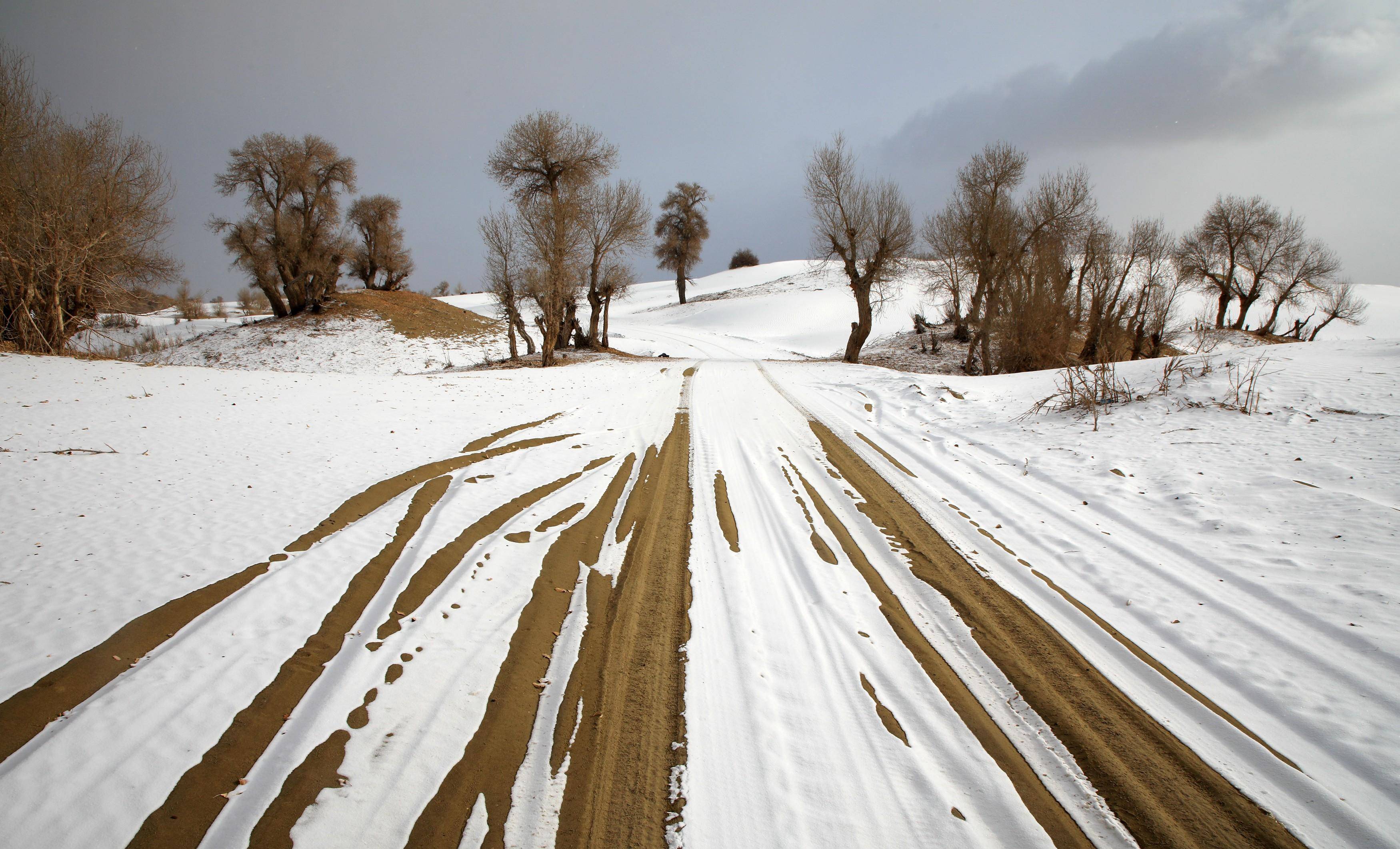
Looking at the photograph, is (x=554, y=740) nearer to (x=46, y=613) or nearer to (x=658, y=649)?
(x=658, y=649)

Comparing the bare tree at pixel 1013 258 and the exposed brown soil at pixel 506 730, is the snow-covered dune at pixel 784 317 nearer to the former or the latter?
the bare tree at pixel 1013 258

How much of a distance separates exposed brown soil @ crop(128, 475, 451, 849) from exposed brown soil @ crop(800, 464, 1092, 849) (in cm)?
312

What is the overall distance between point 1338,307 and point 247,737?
48.6 meters

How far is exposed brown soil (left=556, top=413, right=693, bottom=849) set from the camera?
2.05 meters

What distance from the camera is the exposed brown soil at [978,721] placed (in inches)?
81.6

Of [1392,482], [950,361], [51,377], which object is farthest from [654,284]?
[1392,482]

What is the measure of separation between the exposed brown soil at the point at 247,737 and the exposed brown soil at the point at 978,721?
3.12m

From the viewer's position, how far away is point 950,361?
72.3ft

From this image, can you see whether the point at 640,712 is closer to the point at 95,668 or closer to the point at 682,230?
the point at 95,668

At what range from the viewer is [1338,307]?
101 feet

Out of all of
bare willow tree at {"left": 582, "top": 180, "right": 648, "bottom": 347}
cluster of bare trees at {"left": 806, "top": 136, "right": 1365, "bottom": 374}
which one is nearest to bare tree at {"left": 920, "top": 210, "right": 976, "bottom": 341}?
cluster of bare trees at {"left": 806, "top": 136, "right": 1365, "bottom": 374}

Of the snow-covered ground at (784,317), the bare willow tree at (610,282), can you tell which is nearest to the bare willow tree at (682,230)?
the snow-covered ground at (784,317)

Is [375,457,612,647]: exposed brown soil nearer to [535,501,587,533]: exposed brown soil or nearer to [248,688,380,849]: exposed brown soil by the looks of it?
[535,501,587,533]: exposed brown soil

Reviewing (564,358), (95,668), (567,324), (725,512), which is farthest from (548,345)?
(95,668)
